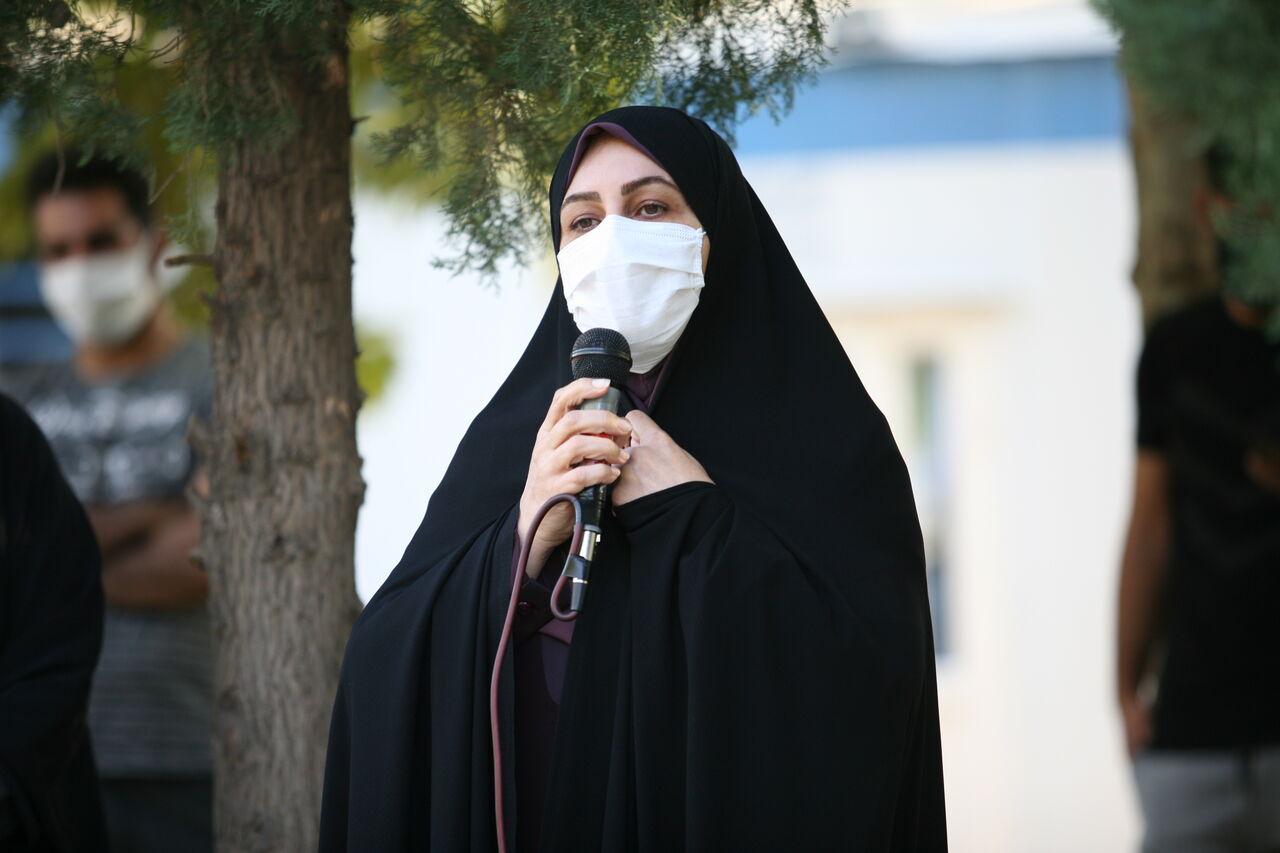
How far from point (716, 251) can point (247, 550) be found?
121 centimetres

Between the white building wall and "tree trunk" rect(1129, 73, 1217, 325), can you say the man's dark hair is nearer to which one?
"tree trunk" rect(1129, 73, 1217, 325)

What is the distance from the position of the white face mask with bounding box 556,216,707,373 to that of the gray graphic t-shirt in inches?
67.4

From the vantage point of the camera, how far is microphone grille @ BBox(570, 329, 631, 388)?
2.20 m

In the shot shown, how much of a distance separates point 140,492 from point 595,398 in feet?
7.39

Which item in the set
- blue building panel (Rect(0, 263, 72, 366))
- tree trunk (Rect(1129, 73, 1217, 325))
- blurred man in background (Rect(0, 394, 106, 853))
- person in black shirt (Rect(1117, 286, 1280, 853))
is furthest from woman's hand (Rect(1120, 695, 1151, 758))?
blue building panel (Rect(0, 263, 72, 366))

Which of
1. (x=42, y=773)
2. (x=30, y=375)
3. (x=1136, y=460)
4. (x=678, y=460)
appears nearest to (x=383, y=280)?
(x=30, y=375)

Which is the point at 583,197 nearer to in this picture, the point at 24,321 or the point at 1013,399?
the point at 24,321

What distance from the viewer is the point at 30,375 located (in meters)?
4.44

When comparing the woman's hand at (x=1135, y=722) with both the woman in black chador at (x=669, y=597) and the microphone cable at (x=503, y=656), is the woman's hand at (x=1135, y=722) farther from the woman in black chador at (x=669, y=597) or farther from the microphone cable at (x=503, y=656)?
the microphone cable at (x=503, y=656)

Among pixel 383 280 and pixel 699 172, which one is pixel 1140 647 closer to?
pixel 699 172

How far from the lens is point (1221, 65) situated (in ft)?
8.73

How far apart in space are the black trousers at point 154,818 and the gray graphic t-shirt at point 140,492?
1.9 inches

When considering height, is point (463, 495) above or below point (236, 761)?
above

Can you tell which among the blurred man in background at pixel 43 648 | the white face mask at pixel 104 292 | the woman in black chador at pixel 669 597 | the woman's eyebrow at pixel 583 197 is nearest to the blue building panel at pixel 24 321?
the white face mask at pixel 104 292
